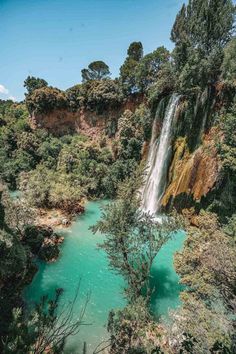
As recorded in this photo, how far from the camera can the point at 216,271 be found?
9703 mm

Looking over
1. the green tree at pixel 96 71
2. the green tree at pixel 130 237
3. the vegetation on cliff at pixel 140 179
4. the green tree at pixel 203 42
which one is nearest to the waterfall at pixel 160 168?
the vegetation on cliff at pixel 140 179

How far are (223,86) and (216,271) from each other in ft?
52.4

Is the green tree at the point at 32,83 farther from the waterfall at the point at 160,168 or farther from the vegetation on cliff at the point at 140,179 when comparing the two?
the waterfall at the point at 160,168

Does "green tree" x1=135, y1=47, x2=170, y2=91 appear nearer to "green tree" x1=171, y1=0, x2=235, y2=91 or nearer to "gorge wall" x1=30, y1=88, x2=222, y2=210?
"green tree" x1=171, y1=0, x2=235, y2=91

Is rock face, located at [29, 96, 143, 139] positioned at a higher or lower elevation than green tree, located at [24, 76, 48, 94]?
lower

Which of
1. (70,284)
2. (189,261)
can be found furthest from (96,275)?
(189,261)

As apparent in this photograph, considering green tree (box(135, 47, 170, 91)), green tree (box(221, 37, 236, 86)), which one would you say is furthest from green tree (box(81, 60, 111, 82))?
green tree (box(221, 37, 236, 86))

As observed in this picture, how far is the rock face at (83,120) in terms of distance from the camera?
1401 inches

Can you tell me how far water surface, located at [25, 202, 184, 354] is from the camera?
11.2 meters

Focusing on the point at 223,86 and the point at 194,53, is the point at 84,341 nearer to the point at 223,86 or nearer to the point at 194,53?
the point at 223,86

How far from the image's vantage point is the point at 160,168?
25.1 meters

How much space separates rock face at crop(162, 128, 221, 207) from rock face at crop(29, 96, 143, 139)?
560 inches

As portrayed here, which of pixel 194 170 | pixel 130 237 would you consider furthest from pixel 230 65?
pixel 130 237

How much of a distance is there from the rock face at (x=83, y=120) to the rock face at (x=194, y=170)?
14.2 meters
